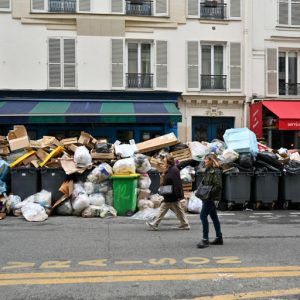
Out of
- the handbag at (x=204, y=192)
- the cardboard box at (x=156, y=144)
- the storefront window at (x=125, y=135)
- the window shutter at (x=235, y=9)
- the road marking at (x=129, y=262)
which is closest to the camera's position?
the road marking at (x=129, y=262)

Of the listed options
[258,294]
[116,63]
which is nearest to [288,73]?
[116,63]

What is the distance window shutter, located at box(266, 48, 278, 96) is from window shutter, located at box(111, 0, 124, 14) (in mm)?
6472

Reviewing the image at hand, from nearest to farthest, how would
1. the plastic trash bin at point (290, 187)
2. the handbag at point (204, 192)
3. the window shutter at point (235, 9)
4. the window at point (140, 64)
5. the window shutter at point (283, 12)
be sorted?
1. the handbag at point (204, 192)
2. the plastic trash bin at point (290, 187)
3. the window at point (140, 64)
4. the window shutter at point (235, 9)
5. the window shutter at point (283, 12)

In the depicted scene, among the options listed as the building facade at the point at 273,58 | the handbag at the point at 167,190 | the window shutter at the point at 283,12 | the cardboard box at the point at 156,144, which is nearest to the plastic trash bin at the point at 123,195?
the cardboard box at the point at 156,144

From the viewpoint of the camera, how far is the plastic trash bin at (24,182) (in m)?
11.1

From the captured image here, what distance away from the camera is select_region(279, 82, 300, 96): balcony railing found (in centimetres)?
2008

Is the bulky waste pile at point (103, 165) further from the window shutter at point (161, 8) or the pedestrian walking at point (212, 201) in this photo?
the window shutter at point (161, 8)

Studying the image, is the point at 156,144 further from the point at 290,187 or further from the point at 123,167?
the point at 290,187

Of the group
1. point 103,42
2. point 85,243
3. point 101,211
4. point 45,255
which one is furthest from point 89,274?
point 103,42

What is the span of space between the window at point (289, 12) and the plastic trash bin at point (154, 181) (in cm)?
1165

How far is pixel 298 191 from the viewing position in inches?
475

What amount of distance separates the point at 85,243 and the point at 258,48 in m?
14.6

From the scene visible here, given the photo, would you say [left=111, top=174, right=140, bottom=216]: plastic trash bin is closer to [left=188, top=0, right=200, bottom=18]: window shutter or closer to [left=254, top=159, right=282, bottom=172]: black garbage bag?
[left=254, top=159, right=282, bottom=172]: black garbage bag

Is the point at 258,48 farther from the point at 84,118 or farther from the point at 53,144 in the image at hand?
the point at 53,144
